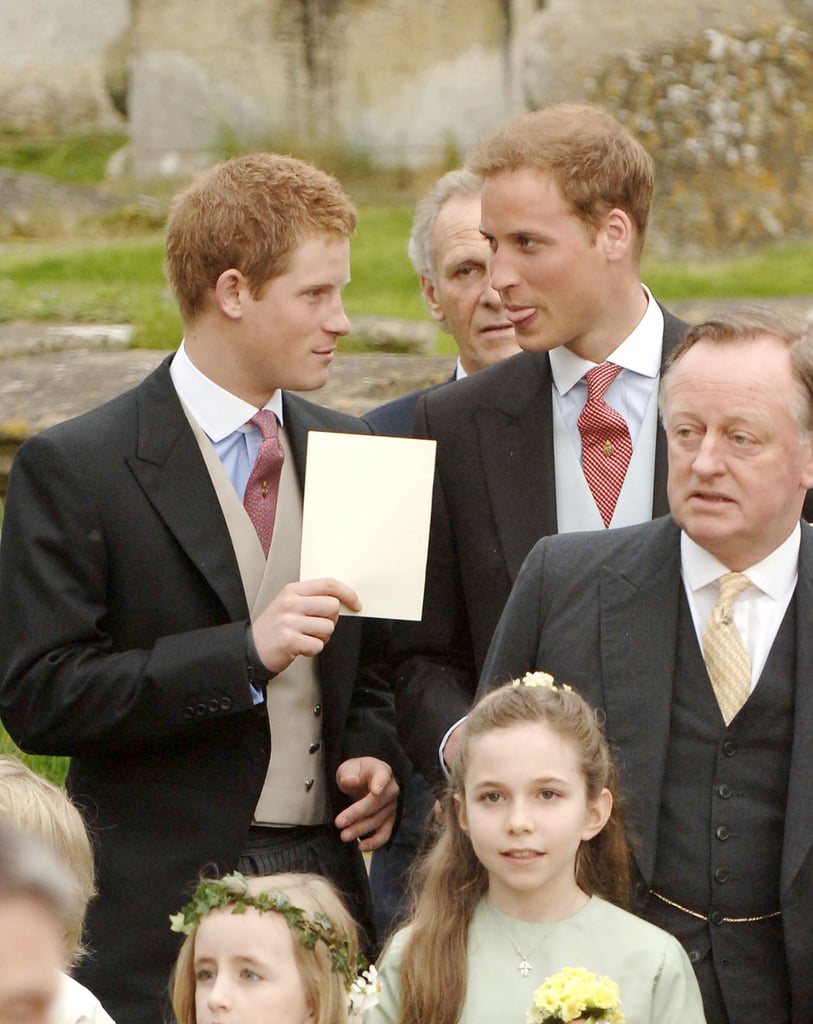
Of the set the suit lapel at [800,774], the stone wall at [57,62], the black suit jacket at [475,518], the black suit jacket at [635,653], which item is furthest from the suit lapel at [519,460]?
the stone wall at [57,62]

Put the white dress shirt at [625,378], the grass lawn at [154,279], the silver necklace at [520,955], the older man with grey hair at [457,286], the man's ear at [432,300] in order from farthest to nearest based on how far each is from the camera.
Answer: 1. the grass lawn at [154,279]
2. the man's ear at [432,300]
3. the older man with grey hair at [457,286]
4. the white dress shirt at [625,378]
5. the silver necklace at [520,955]

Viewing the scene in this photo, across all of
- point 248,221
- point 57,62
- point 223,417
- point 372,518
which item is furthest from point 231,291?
point 57,62

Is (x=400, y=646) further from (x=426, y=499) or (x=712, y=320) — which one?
(x=712, y=320)

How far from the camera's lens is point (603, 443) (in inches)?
Result: 141

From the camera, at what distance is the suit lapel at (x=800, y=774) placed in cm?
283

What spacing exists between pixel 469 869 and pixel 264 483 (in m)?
0.88

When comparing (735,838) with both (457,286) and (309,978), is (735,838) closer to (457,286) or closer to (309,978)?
(309,978)

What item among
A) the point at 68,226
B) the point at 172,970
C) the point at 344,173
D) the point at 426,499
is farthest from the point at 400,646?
the point at 344,173

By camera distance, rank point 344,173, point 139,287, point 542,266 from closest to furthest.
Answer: point 542,266 < point 139,287 < point 344,173

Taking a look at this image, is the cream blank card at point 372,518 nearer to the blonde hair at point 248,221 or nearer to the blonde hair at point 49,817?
the blonde hair at point 248,221

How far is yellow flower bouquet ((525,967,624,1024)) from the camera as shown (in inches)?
106

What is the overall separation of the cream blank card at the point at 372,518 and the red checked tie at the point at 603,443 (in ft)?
1.43

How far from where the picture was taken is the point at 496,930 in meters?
3.00

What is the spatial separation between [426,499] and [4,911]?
81.6 inches
